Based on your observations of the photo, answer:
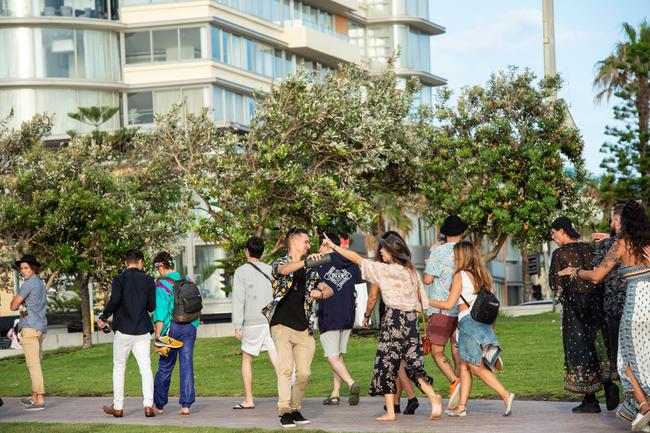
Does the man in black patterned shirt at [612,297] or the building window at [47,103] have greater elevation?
the building window at [47,103]

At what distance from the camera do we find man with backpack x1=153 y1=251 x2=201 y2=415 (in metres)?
15.5

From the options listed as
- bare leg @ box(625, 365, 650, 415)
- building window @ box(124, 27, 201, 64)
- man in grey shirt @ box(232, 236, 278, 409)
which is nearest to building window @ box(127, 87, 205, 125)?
building window @ box(124, 27, 201, 64)

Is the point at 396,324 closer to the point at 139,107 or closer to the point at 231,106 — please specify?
the point at 231,106

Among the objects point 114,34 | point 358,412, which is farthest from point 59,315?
point 358,412

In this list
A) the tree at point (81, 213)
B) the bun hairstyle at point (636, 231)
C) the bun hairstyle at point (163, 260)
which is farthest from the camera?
the tree at point (81, 213)

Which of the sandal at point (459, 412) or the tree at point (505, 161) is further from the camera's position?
the tree at point (505, 161)

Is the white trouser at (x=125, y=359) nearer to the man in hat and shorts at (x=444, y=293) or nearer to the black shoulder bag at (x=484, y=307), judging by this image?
the man in hat and shorts at (x=444, y=293)

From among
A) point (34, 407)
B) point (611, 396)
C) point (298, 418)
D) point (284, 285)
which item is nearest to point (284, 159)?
point (34, 407)

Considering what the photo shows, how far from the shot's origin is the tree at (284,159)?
1173 inches

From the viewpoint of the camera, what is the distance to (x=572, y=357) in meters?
13.4

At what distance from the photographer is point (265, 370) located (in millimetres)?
22922

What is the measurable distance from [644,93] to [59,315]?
27.0m

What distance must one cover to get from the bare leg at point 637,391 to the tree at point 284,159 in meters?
18.0

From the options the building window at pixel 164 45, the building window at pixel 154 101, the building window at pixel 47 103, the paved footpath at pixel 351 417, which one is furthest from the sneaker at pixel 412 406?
the building window at pixel 47 103
